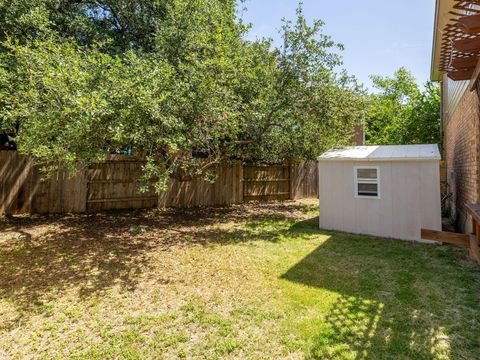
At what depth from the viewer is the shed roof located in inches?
263

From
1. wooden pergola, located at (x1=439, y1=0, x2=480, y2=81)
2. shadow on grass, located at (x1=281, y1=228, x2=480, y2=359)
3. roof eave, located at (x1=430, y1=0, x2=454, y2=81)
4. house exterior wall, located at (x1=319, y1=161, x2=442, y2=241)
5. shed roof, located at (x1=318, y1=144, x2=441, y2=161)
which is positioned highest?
roof eave, located at (x1=430, y1=0, x2=454, y2=81)

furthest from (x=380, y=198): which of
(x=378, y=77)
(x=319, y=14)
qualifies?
(x=378, y=77)

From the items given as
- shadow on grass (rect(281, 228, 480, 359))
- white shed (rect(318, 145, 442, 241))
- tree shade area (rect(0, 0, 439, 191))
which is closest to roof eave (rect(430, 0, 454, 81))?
tree shade area (rect(0, 0, 439, 191))

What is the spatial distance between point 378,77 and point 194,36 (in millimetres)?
29389

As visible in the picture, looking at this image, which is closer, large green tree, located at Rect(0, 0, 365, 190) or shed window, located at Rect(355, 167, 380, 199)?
large green tree, located at Rect(0, 0, 365, 190)

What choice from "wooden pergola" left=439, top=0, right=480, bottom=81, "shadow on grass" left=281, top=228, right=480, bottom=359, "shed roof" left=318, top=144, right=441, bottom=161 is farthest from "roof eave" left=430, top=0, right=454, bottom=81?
"shadow on grass" left=281, top=228, right=480, bottom=359

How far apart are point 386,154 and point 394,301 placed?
442 cm

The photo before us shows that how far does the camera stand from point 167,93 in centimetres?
543

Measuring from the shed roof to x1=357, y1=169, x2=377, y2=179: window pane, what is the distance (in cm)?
32

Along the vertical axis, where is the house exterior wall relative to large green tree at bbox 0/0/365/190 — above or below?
below

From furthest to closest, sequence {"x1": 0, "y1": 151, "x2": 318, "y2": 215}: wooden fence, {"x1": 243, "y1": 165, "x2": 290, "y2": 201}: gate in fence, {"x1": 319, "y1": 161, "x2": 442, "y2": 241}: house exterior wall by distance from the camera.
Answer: {"x1": 243, "y1": 165, "x2": 290, "y2": 201}: gate in fence, {"x1": 0, "y1": 151, "x2": 318, "y2": 215}: wooden fence, {"x1": 319, "y1": 161, "x2": 442, "y2": 241}: house exterior wall

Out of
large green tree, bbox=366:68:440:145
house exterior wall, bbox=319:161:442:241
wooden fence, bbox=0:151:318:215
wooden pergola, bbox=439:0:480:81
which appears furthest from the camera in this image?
large green tree, bbox=366:68:440:145

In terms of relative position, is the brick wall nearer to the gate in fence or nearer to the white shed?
the white shed

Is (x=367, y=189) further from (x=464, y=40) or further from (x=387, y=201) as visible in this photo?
(x=464, y=40)
